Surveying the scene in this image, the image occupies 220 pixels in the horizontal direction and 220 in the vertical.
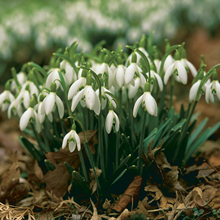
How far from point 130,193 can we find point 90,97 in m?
0.56

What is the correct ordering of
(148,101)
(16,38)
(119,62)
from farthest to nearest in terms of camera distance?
(16,38) → (119,62) → (148,101)

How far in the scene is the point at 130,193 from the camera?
1.44 m

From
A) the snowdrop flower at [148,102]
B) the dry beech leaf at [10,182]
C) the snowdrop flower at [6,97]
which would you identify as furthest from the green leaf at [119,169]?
the snowdrop flower at [6,97]

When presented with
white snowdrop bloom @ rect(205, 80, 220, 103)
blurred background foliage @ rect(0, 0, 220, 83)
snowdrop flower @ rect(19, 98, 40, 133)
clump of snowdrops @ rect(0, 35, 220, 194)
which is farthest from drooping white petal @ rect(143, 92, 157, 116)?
blurred background foliage @ rect(0, 0, 220, 83)

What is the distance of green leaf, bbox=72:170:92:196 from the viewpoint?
54.4 inches

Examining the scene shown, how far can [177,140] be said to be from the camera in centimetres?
148

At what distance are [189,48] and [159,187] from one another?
10.3 feet

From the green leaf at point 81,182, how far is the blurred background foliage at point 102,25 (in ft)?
7.98

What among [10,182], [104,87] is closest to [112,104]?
[104,87]

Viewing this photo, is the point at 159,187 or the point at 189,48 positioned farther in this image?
the point at 189,48

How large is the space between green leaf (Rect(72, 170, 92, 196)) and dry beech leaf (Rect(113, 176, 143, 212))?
0.53ft

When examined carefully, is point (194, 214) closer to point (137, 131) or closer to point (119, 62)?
point (137, 131)

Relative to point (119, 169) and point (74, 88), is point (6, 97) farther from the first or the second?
point (119, 169)

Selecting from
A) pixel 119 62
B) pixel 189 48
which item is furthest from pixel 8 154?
pixel 189 48
